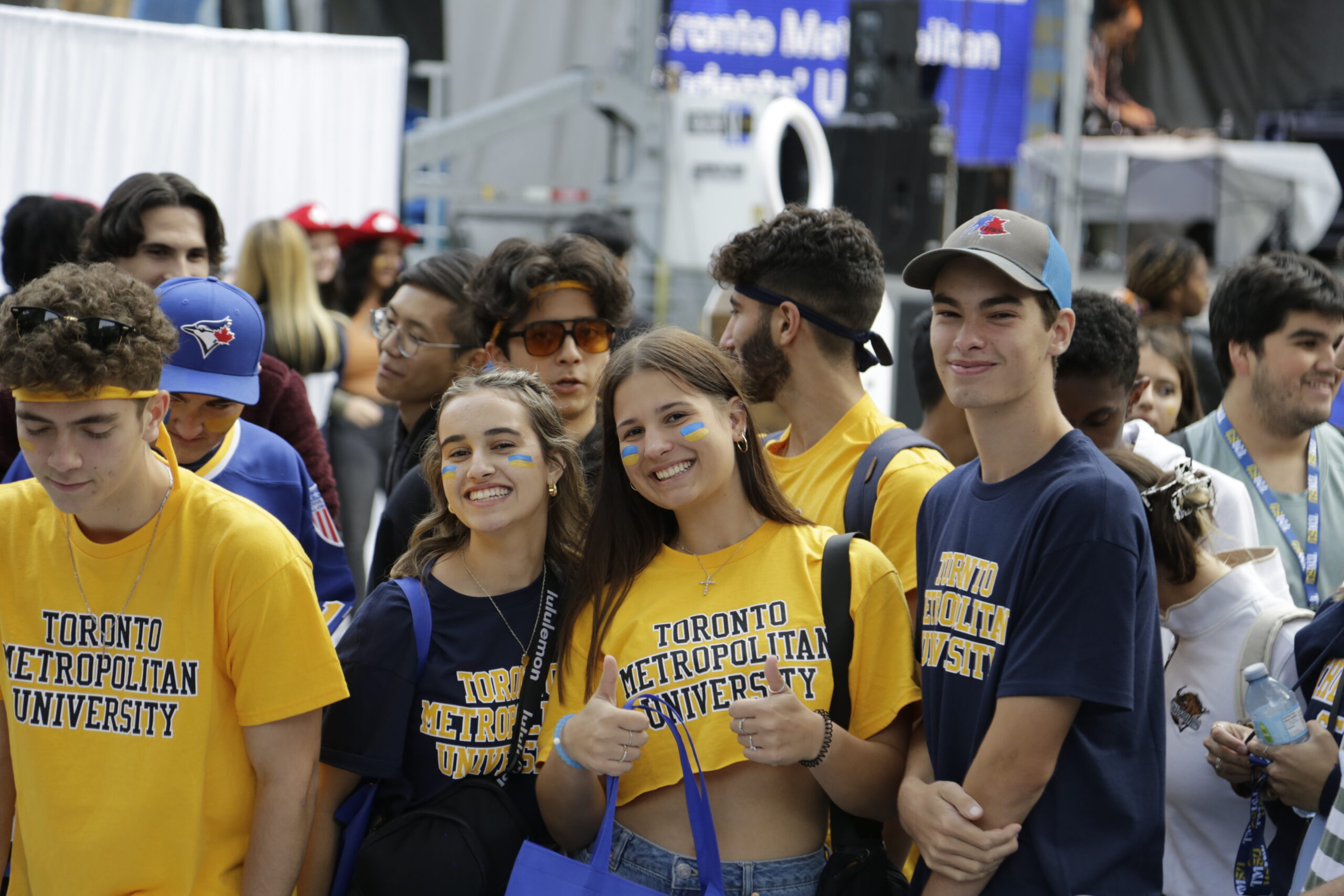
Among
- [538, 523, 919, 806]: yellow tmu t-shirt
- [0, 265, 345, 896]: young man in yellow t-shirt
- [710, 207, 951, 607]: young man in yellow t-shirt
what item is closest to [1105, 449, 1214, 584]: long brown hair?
[710, 207, 951, 607]: young man in yellow t-shirt

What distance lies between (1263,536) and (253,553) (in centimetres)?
279

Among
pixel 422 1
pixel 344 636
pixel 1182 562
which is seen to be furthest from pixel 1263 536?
pixel 422 1

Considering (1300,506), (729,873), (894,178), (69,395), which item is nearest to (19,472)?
(69,395)

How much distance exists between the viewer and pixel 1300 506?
3.60 m

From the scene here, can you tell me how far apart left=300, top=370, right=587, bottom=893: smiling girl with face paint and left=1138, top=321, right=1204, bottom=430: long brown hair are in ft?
9.60

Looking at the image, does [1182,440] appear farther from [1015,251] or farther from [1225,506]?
[1015,251]

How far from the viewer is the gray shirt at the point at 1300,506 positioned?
3492mm

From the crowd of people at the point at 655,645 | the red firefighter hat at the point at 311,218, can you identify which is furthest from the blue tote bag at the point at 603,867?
the red firefighter hat at the point at 311,218

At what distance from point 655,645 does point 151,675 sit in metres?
0.93

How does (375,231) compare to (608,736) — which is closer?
(608,736)

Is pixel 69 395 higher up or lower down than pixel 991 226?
lower down

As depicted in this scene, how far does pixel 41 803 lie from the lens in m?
2.22

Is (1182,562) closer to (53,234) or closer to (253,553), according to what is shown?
(253,553)

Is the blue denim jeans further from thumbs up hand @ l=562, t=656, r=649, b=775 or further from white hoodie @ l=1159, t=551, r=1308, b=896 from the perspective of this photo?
white hoodie @ l=1159, t=551, r=1308, b=896
